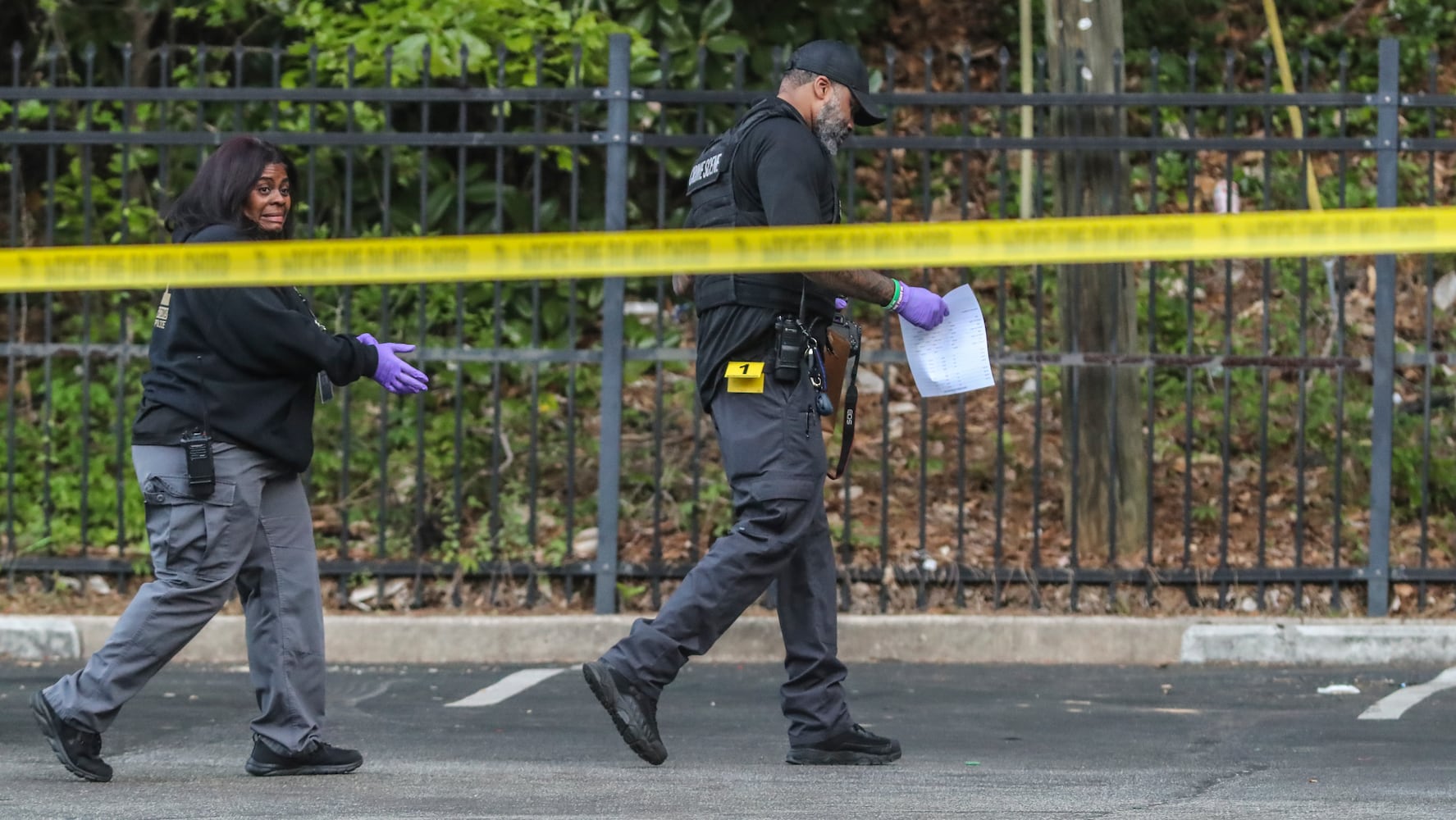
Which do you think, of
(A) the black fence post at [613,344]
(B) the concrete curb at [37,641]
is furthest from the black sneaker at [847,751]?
(B) the concrete curb at [37,641]

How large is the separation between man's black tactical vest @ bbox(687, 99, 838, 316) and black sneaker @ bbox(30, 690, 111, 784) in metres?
1.82

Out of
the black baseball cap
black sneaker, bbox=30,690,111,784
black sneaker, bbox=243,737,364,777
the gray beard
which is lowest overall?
black sneaker, bbox=243,737,364,777

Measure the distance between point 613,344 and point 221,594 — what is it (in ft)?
8.90

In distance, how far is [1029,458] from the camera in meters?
8.77

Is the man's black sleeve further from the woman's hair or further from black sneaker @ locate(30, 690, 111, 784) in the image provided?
black sneaker @ locate(30, 690, 111, 784)

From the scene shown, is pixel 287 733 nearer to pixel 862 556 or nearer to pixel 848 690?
pixel 848 690

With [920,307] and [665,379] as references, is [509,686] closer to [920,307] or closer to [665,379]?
[920,307]

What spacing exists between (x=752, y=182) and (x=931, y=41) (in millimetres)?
7665

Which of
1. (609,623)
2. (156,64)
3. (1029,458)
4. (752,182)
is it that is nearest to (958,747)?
(752,182)

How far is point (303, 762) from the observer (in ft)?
16.1

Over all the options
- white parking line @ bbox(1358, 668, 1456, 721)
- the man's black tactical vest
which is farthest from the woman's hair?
white parking line @ bbox(1358, 668, 1456, 721)

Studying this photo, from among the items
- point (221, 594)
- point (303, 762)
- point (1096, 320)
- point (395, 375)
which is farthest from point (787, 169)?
point (1096, 320)

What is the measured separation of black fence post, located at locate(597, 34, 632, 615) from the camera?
7.27 m

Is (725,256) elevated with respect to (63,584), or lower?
elevated
